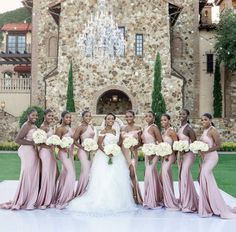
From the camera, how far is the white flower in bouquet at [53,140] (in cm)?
955

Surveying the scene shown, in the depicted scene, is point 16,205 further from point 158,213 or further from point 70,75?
point 70,75

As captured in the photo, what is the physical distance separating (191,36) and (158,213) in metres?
24.4

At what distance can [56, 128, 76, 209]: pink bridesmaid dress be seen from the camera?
9727 millimetres

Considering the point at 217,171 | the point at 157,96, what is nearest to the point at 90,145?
the point at 217,171

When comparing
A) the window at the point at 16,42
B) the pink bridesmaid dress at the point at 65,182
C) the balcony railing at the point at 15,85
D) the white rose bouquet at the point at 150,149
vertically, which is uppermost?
the window at the point at 16,42

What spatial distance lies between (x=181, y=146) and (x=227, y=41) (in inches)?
873

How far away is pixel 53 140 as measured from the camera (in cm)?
955

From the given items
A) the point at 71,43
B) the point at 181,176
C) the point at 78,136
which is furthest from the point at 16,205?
the point at 71,43

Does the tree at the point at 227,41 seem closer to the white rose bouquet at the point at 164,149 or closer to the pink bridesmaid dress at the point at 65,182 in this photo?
the white rose bouquet at the point at 164,149

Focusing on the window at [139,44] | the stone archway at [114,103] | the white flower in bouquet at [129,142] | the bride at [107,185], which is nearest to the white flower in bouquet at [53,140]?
the bride at [107,185]

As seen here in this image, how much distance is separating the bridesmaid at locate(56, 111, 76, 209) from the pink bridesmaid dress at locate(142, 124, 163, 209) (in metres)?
1.71

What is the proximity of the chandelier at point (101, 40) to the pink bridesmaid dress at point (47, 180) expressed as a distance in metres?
18.2

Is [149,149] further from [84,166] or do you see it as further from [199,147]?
[84,166]

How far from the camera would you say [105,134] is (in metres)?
9.88
